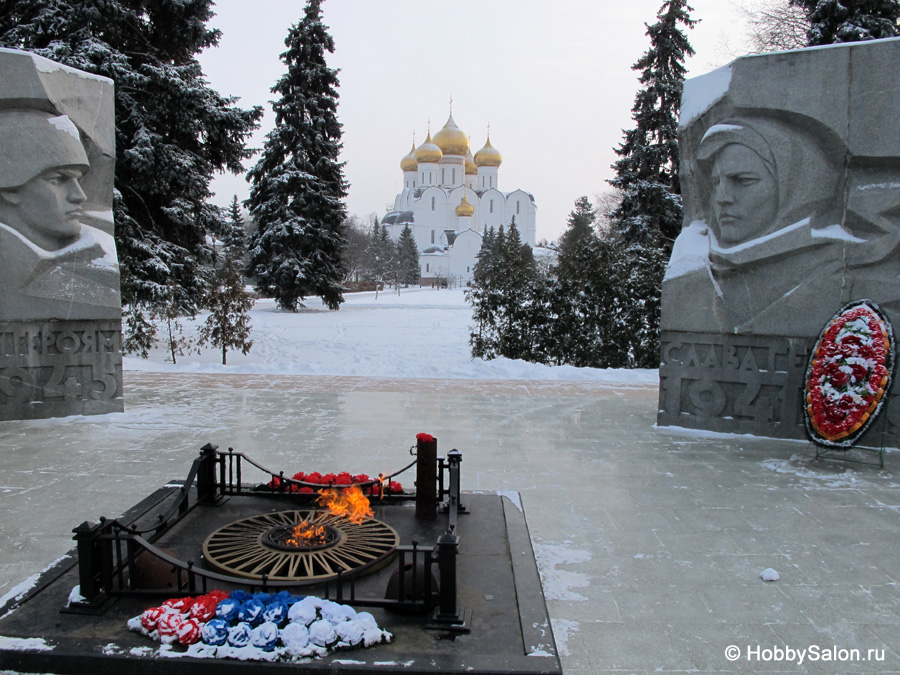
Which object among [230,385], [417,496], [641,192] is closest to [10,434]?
[230,385]

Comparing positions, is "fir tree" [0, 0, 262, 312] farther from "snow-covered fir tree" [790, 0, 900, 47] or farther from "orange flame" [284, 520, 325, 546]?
"snow-covered fir tree" [790, 0, 900, 47]

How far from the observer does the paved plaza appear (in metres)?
2.83

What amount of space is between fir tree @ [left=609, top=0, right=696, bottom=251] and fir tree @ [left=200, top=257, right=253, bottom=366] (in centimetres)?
1050

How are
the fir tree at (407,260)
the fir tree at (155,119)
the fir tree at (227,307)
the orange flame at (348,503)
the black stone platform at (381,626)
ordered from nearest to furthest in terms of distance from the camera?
the black stone platform at (381,626) → the orange flame at (348,503) → the fir tree at (155,119) → the fir tree at (227,307) → the fir tree at (407,260)

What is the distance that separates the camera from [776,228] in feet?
20.2

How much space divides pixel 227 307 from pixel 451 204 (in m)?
56.5

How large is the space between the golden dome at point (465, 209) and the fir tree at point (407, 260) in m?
8.23

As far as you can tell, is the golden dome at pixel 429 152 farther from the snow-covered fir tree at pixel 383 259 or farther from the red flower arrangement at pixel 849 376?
the red flower arrangement at pixel 849 376

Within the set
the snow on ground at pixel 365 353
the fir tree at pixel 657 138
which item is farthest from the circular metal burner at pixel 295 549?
the fir tree at pixel 657 138

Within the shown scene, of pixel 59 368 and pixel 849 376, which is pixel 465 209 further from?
pixel 849 376

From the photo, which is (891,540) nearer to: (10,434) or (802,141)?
(802,141)

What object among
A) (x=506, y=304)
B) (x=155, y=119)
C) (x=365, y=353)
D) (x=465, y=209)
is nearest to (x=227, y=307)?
(x=365, y=353)

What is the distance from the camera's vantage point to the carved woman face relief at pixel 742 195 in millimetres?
6109

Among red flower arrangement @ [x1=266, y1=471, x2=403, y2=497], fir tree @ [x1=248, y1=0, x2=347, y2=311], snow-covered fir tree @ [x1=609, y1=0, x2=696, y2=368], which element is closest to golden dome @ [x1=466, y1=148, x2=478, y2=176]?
fir tree @ [x1=248, y1=0, x2=347, y2=311]
